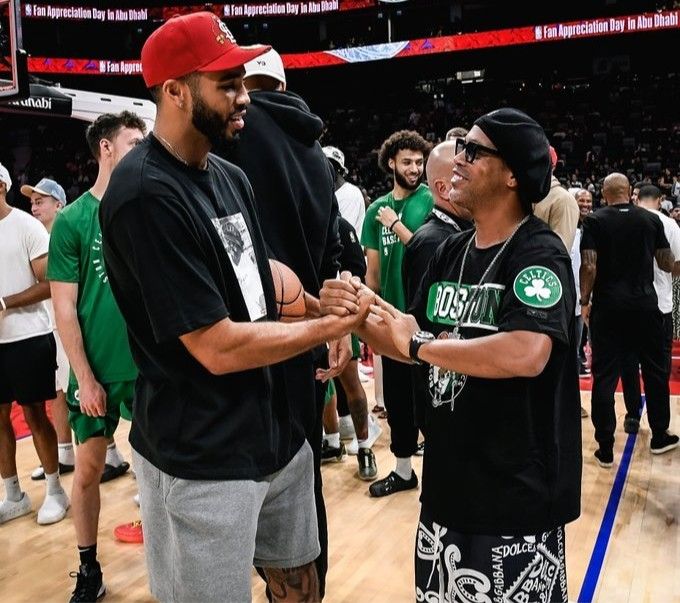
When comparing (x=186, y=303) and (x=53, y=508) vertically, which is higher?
(x=186, y=303)

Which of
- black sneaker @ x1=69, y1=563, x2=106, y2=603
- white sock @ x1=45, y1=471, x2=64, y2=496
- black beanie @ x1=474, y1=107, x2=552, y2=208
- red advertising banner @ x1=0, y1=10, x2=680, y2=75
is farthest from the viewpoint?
red advertising banner @ x1=0, y1=10, x2=680, y2=75

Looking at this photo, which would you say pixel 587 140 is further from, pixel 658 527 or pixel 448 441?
pixel 448 441

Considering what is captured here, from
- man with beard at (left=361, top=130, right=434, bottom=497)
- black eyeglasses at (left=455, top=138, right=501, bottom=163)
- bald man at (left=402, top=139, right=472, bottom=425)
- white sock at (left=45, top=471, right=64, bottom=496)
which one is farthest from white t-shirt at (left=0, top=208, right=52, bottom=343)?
black eyeglasses at (left=455, top=138, right=501, bottom=163)

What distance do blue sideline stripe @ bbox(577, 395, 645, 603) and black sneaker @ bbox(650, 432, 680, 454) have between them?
0.52 ft

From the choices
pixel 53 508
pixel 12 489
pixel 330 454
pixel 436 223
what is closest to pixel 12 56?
pixel 12 489

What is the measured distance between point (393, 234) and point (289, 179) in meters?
2.30

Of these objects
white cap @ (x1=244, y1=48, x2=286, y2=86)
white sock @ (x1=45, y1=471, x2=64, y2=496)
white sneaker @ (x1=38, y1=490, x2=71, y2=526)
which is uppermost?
white cap @ (x1=244, y1=48, x2=286, y2=86)

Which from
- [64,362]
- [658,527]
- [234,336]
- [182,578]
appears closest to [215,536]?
[182,578]

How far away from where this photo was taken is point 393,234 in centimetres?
448

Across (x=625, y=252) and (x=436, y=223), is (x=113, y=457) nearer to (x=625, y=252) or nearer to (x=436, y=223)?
(x=436, y=223)

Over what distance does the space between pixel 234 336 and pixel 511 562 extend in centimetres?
94

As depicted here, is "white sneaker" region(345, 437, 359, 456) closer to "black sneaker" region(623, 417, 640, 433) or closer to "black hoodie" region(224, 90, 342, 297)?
"black sneaker" region(623, 417, 640, 433)

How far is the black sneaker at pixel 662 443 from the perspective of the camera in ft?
16.0

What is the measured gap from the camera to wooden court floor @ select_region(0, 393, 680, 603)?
10.3 feet
